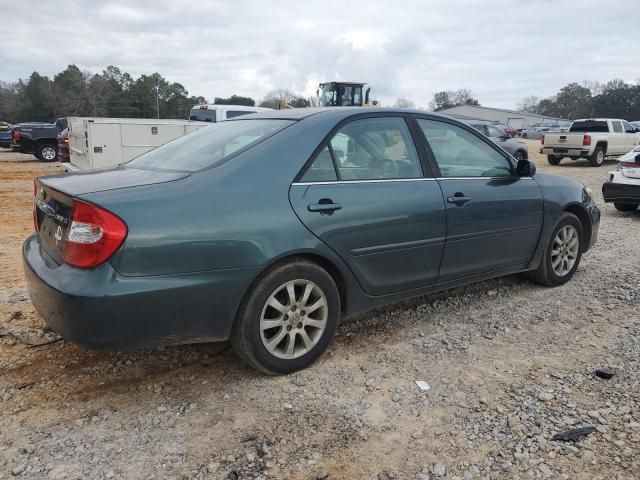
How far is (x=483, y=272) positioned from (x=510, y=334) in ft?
1.81

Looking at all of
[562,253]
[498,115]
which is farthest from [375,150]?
[498,115]

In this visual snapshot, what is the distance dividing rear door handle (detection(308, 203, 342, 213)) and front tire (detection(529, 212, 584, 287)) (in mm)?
2476

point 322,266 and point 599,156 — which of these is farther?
point 599,156

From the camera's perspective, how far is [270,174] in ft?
9.70

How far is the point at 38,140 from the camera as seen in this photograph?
1812cm

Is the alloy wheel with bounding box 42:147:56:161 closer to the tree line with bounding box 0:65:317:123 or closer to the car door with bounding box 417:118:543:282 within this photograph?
the car door with bounding box 417:118:543:282

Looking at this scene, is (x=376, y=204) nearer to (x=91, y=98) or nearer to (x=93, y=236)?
(x=93, y=236)

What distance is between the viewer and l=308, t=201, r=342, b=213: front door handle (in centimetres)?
304

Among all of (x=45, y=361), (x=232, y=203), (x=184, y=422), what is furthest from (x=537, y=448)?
(x=45, y=361)

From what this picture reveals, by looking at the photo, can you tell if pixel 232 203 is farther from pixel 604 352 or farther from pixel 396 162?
pixel 604 352

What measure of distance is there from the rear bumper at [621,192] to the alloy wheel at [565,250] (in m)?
4.75

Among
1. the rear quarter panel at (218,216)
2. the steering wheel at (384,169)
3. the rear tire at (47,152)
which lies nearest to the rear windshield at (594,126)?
the steering wheel at (384,169)

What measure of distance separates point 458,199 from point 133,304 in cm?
238

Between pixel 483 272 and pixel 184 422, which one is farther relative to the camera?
pixel 483 272
